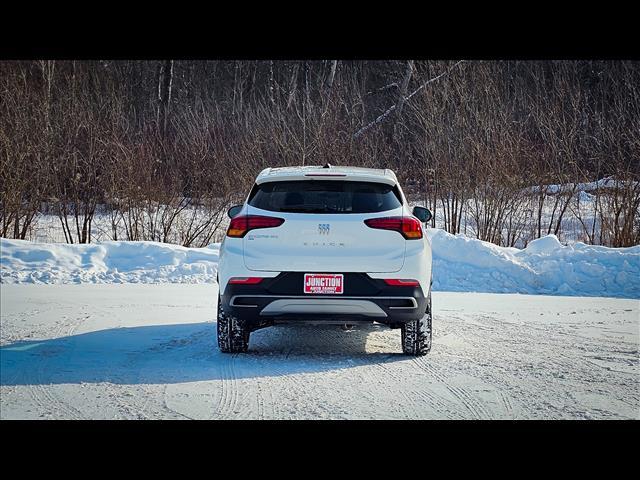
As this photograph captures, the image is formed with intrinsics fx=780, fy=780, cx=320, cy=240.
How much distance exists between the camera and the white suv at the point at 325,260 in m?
6.62

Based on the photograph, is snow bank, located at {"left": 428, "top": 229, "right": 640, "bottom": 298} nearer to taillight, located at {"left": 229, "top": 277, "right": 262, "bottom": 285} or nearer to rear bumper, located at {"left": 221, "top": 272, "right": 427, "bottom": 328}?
rear bumper, located at {"left": 221, "top": 272, "right": 427, "bottom": 328}

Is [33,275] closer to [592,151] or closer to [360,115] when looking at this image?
[360,115]

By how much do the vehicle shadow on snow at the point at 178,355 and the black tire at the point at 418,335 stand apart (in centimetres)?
16

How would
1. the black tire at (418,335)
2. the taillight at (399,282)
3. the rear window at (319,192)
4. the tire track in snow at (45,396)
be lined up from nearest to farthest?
the tire track in snow at (45,396)
the taillight at (399,282)
the rear window at (319,192)
the black tire at (418,335)

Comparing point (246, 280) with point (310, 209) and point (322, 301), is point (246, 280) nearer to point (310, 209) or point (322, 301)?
point (322, 301)

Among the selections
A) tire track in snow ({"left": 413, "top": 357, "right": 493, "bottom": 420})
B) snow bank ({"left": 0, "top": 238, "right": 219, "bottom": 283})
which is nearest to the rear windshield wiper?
tire track in snow ({"left": 413, "top": 357, "right": 493, "bottom": 420})

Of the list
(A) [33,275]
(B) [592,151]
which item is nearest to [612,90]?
(B) [592,151]

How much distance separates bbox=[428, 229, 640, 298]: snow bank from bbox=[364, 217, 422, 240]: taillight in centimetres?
646

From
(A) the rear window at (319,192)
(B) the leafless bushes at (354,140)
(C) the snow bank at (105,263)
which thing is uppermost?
(B) the leafless bushes at (354,140)

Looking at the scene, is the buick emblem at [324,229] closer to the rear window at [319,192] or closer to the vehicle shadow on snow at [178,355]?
the rear window at [319,192]

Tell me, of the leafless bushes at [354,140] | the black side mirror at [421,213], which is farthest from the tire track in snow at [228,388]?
the leafless bushes at [354,140]

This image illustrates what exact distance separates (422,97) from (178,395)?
573 inches

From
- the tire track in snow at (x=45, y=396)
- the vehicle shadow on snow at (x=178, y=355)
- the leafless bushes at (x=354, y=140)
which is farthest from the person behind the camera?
the leafless bushes at (x=354, y=140)
